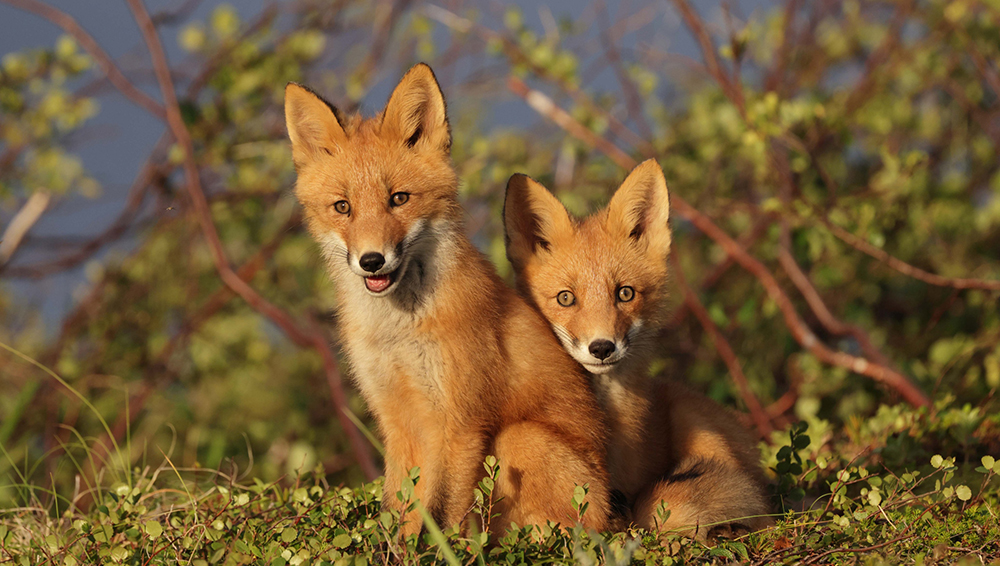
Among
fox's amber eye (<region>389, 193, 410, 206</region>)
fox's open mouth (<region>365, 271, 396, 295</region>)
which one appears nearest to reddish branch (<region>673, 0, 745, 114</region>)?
fox's amber eye (<region>389, 193, 410, 206</region>)

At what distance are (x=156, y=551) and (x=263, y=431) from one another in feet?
15.7

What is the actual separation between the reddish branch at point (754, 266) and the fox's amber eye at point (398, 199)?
2.69 metres

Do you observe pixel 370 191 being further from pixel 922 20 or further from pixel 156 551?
pixel 922 20

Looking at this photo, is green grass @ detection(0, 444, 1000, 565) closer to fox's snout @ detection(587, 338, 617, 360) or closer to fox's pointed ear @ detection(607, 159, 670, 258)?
fox's snout @ detection(587, 338, 617, 360)

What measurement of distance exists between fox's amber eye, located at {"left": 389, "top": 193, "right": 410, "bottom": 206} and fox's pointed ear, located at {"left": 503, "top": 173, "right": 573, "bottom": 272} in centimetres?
58

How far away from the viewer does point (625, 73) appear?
6289 millimetres

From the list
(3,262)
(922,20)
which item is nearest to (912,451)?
(922,20)

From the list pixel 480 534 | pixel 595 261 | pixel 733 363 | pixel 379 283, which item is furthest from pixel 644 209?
pixel 733 363

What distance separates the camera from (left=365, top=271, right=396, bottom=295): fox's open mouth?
2.90 meters

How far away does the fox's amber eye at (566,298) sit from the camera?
3332 millimetres

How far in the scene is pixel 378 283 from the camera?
290 centimetres

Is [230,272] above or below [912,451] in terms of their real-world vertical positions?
above

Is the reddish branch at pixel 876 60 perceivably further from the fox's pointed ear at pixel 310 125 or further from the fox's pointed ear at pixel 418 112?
the fox's pointed ear at pixel 310 125

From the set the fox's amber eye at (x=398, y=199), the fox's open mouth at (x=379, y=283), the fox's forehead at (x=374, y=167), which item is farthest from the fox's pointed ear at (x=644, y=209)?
the fox's open mouth at (x=379, y=283)
